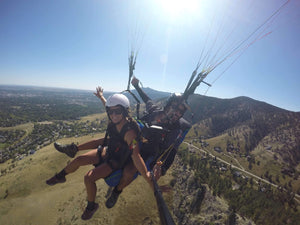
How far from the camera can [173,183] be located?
72.2 feet

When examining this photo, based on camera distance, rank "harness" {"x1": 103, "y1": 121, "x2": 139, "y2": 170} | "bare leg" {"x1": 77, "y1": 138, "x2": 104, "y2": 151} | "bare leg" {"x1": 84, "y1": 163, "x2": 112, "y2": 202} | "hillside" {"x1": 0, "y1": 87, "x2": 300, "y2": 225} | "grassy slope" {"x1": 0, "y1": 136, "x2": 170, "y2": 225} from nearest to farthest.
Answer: "bare leg" {"x1": 84, "y1": 163, "x2": 112, "y2": 202} → "harness" {"x1": 103, "y1": 121, "x2": 139, "y2": 170} → "bare leg" {"x1": 77, "y1": 138, "x2": 104, "y2": 151} → "grassy slope" {"x1": 0, "y1": 136, "x2": 170, "y2": 225} → "hillside" {"x1": 0, "y1": 87, "x2": 300, "y2": 225}

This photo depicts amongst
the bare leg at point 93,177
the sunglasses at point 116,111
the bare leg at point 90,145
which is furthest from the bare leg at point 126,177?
the sunglasses at point 116,111

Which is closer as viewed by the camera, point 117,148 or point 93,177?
point 93,177

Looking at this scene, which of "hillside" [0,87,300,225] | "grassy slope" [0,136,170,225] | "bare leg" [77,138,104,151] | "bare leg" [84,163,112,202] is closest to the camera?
"bare leg" [84,163,112,202]

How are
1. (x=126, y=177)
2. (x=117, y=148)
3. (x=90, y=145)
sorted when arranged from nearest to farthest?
(x=126, y=177) < (x=117, y=148) < (x=90, y=145)

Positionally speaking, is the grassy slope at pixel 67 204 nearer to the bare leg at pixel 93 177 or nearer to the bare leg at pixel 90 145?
the bare leg at pixel 93 177

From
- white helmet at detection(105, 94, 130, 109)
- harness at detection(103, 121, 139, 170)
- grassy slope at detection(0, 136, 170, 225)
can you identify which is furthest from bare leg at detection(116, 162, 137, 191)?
grassy slope at detection(0, 136, 170, 225)

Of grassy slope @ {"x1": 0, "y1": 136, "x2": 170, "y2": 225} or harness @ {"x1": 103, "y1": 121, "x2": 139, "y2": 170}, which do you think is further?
grassy slope @ {"x1": 0, "y1": 136, "x2": 170, "y2": 225}

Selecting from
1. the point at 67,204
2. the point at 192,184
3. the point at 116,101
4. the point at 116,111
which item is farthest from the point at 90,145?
the point at 192,184

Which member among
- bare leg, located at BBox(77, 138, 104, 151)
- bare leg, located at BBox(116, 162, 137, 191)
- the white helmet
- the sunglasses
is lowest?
bare leg, located at BBox(116, 162, 137, 191)

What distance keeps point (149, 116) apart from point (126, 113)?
6.74ft

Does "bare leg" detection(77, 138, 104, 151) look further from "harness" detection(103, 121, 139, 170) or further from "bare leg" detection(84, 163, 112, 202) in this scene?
"bare leg" detection(84, 163, 112, 202)

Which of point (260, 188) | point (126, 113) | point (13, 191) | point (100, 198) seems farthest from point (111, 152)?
point (260, 188)

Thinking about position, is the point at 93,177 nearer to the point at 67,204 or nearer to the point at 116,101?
the point at 116,101
